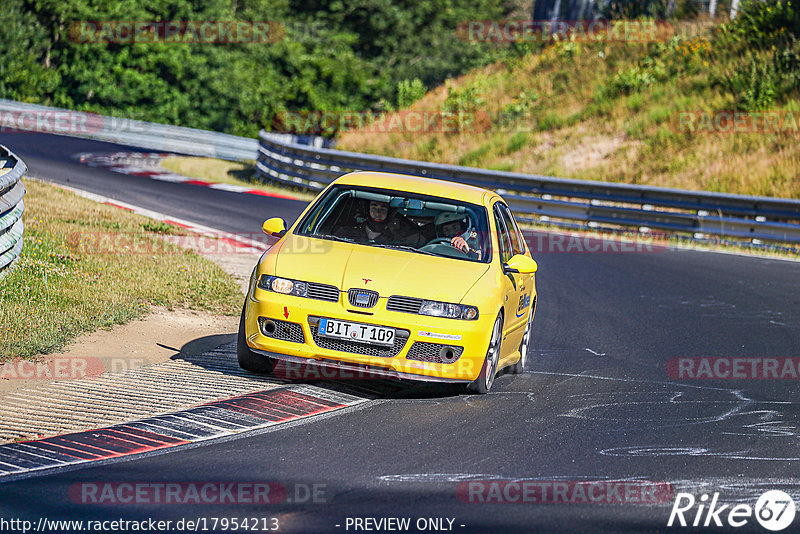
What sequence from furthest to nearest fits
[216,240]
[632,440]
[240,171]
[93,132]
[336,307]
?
[93,132] < [240,171] < [216,240] < [336,307] < [632,440]

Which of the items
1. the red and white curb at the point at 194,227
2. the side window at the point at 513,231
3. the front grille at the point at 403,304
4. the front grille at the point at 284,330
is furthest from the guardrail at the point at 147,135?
the front grille at the point at 403,304

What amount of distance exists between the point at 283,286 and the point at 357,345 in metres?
0.72

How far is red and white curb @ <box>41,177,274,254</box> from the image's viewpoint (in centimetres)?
1656

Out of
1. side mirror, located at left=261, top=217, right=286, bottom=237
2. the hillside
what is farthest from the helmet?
the hillside

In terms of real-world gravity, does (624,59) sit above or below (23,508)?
above

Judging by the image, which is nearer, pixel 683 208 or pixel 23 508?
pixel 23 508

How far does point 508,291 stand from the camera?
8.93 m

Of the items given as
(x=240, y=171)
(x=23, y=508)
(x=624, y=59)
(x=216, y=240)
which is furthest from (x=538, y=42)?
(x=23, y=508)

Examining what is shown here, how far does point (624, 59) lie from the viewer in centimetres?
3462

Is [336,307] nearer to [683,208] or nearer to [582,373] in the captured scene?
[582,373]

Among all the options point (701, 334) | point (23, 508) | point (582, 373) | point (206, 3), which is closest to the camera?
point (23, 508)

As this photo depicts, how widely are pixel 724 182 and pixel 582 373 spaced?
18324 millimetres

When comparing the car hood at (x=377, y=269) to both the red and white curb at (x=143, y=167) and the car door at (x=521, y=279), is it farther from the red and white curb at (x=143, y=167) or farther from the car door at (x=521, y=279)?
the red and white curb at (x=143, y=167)

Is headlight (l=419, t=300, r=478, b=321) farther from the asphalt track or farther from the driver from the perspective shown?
the driver
